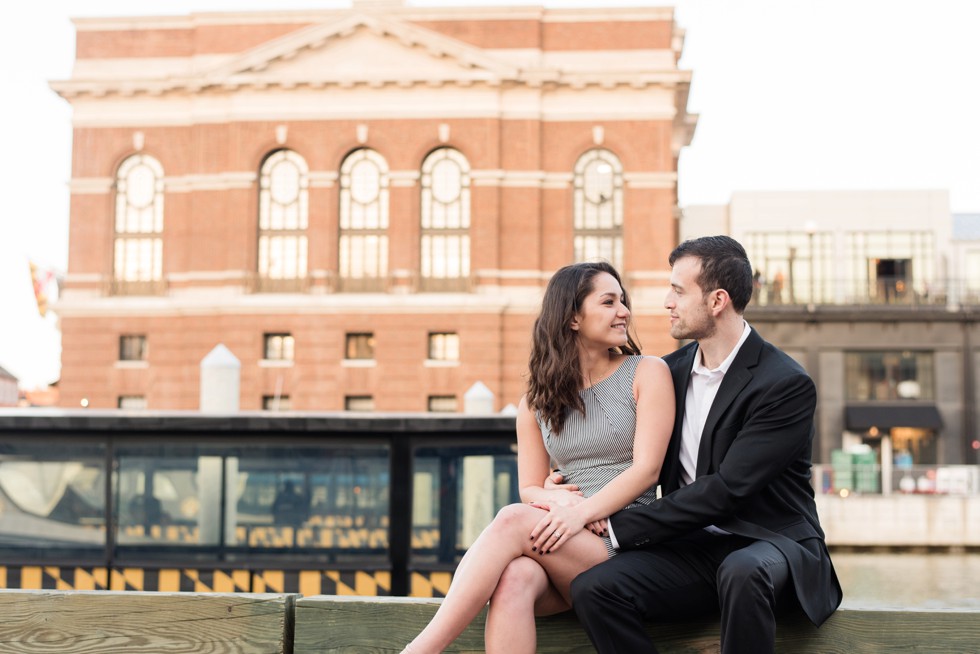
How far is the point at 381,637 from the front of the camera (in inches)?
168

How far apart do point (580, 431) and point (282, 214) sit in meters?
39.4

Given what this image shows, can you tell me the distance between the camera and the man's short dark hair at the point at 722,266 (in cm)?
447

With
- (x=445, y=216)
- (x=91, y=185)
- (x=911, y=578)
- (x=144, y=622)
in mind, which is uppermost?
(x=91, y=185)

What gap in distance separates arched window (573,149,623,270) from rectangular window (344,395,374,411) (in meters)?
9.09

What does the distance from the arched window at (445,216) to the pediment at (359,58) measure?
10.0 ft

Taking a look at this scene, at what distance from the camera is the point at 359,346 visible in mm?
42000

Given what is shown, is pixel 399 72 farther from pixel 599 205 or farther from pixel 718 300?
pixel 718 300

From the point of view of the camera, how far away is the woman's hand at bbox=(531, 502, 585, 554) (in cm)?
411

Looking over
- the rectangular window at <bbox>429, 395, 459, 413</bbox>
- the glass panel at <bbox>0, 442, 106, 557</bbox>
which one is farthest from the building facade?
the glass panel at <bbox>0, 442, 106, 557</bbox>

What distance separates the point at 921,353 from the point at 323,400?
24.2 m

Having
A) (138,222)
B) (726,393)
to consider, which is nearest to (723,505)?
(726,393)

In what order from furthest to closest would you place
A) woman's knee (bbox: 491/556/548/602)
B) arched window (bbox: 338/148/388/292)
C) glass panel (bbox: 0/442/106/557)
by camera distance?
arched window (bbox: 338/148/388/292), glass panel (bbox: 0/442/106/557), woman's knee (bbox: 491/556/548/602)

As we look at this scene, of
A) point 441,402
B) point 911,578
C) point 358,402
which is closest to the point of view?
point 911,578

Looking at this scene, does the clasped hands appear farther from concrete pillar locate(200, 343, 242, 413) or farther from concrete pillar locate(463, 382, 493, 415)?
concrete pillar locate(463, 382, 493, 415)
